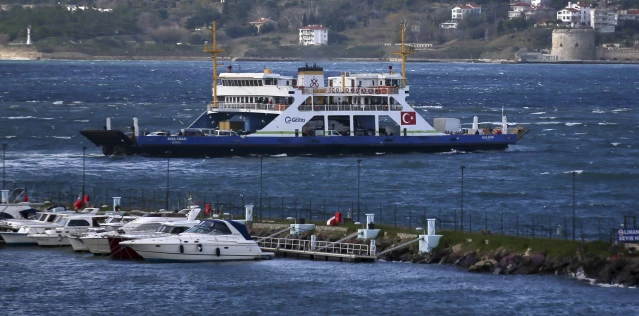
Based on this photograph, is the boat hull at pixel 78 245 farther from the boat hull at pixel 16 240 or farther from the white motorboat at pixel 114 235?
the boat hull at pixel 16 240

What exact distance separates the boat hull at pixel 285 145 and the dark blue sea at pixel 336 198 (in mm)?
1180

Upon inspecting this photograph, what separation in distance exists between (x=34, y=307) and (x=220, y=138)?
47889 millimetres

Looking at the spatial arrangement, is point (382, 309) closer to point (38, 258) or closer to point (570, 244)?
point (570, 244)

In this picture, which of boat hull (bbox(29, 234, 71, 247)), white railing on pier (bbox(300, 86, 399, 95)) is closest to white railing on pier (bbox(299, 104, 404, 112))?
white railing on pier (bbox(300, 86, 399, 95))

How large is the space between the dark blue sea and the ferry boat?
131 cm

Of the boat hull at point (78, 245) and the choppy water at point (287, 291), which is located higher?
the boat hull at point (78, 245)

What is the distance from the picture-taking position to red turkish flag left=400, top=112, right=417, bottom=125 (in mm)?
98062

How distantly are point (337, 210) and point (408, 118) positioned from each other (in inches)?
1167

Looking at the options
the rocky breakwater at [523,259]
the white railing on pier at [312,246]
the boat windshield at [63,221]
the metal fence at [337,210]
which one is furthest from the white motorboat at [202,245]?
the metal fence at [337,210]

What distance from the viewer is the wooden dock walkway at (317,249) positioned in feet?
180

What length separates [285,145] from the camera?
95125mm

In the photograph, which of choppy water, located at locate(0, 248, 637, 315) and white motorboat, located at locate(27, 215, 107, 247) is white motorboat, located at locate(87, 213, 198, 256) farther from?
white motorboat, located at locate(27, 215, 107, 247)

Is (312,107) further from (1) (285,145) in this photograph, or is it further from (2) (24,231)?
(2) (24,231)

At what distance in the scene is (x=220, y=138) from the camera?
94.1 m
